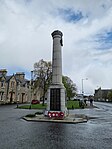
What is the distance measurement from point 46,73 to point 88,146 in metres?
40.9

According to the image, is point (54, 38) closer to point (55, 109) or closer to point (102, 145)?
point (55, 109)

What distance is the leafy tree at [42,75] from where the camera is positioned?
48.9 metres

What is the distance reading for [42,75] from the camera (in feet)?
162

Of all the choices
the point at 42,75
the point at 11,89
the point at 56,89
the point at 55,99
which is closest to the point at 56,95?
the point at 55,99

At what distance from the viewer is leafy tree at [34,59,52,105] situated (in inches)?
1925

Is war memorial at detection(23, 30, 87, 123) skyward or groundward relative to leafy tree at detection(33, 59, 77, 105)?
groundward

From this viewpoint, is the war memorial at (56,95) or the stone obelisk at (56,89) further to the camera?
the stone obelisk at (56,89)

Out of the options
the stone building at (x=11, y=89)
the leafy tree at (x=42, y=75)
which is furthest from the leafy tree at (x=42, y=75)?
the stone building at (x=11, y=89)

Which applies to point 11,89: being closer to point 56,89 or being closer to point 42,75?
point 42,75

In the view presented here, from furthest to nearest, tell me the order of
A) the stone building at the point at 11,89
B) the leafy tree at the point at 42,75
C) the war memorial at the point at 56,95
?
the stone building at the point at 11,89 < the leafy tree at the point at 42,75 < the war memorial at the point at 56,95

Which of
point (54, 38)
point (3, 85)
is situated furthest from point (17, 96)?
point (54, 38)

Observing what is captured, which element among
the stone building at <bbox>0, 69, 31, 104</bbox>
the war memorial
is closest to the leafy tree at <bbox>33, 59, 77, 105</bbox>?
the stone building at <bbox>0, 69, 31, 104</bbox>

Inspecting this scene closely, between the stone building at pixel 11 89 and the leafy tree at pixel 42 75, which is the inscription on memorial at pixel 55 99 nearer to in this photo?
the leafy tree at pixel 42 75

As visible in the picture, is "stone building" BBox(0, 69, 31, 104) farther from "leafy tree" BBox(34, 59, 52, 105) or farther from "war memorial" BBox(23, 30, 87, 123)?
"war memorial" BBox(23, 30, 87, 123)
